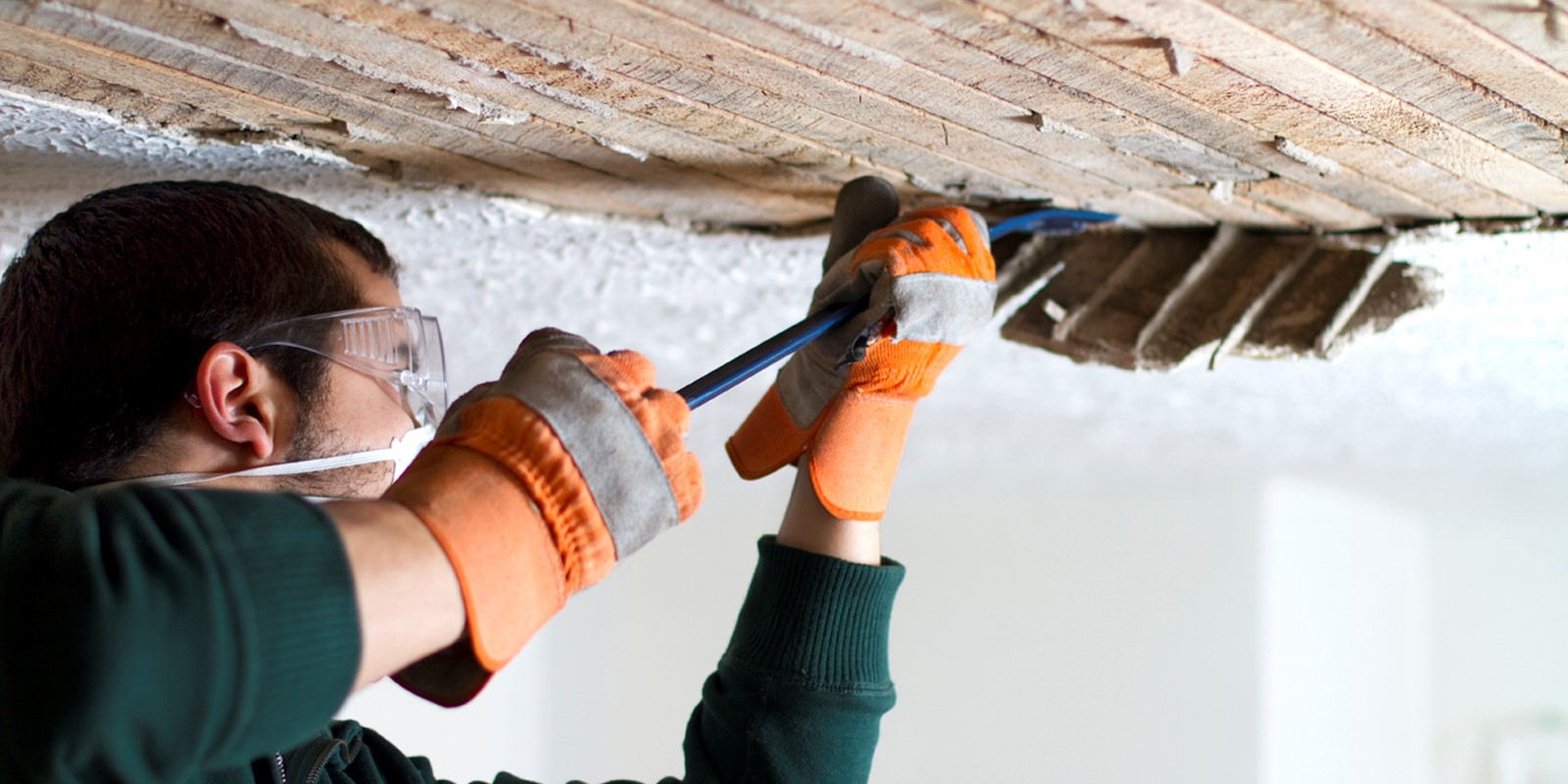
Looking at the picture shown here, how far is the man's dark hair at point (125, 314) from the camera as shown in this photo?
1208 millimetres

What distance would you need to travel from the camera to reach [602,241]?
6.56 feet

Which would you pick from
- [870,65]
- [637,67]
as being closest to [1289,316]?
[870,65]

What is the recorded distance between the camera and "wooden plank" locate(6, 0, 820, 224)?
3.32 ft

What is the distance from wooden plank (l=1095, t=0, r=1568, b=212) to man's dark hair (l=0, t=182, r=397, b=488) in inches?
36.2

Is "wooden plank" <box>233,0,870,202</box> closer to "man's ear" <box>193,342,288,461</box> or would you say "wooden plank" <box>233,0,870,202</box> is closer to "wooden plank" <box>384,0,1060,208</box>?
"wooden plank" <box>384,0,1060,208</box>

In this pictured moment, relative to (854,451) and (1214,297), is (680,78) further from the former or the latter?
(1214,297)

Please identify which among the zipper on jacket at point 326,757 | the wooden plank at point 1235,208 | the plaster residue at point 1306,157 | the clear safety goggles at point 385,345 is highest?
the wooden plank at point 1235,208

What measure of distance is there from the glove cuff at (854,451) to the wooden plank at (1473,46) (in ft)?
2.46

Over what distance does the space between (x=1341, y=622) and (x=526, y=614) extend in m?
5.72

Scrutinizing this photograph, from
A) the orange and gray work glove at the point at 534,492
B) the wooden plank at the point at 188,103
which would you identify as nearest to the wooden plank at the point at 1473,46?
the orange and gray work glove at the point at 534,492

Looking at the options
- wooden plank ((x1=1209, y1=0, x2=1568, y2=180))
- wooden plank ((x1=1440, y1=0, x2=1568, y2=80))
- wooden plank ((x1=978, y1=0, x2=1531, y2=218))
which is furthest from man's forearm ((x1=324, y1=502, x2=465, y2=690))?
wooden plank ((x1=1440, y1=0, x2=1568, y2=80))

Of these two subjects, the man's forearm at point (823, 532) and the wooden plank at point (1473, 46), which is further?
the man's forearm at point (823, 532)

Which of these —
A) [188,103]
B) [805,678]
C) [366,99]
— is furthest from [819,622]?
[188,103]

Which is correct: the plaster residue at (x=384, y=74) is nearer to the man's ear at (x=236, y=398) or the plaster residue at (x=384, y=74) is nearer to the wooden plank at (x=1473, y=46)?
the man's ear at (x=236, y=398)
